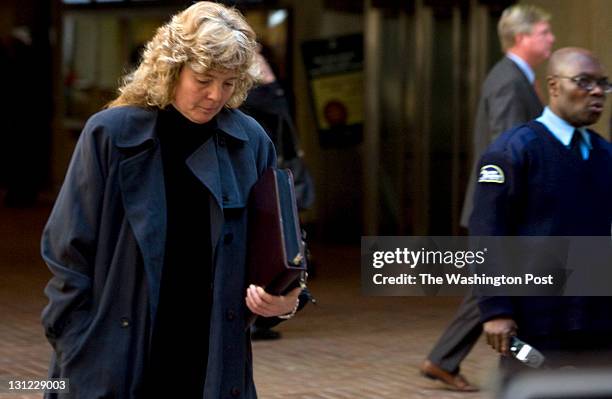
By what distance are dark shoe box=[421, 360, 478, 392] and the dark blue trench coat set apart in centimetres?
365

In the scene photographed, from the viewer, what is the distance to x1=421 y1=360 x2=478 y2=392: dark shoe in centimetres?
678

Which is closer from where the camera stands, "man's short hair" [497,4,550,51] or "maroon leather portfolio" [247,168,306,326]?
"maroon leather portfolio" [247,168,306,326]

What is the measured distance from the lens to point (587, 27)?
9711 millimetres

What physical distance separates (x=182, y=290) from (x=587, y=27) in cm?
705

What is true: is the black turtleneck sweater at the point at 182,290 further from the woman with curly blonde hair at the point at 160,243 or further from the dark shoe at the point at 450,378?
the dark shoe at the point at 450,378

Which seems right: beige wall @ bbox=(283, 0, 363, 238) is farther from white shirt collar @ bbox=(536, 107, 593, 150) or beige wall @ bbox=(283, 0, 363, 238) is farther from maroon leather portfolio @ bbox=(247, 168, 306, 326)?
maroon leather portfolio @ bbox=(247, 168, 306, 326)

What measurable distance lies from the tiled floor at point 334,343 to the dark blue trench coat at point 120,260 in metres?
2.17

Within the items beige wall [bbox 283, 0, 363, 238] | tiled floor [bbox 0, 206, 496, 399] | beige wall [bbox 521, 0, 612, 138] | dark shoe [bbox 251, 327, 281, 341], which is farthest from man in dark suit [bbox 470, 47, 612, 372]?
beige wall [bbox 283, 0, 363, 238]

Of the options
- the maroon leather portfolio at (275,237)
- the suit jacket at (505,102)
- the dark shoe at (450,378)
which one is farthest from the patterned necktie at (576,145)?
the dark shoe at (450,378)

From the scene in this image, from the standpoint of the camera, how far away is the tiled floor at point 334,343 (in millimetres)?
6953

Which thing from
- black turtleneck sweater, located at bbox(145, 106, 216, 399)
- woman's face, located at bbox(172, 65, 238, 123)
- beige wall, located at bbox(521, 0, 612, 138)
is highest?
beige wall, located at bbox(521, 0, 612, 138)

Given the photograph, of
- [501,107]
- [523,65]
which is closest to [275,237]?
[501,107]

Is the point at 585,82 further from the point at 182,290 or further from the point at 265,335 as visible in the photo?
the point at 265,335

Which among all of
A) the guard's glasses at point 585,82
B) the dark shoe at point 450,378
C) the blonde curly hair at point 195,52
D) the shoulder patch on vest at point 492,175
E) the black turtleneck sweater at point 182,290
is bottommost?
the dark shoe at point 450,378
